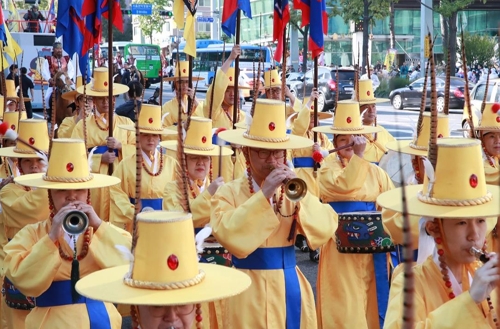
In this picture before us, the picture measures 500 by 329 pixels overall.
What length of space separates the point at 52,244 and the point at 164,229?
4.87 ft

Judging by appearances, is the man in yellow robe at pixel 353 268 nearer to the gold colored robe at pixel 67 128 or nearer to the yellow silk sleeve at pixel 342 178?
the yellow silk sleeve at pixel 342 178

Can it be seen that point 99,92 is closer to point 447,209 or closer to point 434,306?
point 434,306

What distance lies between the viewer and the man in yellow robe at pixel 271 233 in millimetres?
4750

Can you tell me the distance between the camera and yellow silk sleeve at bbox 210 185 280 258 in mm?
4527

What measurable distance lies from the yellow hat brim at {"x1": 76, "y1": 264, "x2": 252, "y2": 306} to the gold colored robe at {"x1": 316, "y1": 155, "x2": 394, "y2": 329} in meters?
3.34

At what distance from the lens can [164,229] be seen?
2.94 metres

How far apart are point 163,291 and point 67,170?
191 centimetres

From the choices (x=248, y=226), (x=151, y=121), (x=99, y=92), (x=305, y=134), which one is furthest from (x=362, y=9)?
(x=248, y=226)

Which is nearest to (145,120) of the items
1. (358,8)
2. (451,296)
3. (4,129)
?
(4,129)

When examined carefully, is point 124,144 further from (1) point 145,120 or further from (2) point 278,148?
(2) point 278,148

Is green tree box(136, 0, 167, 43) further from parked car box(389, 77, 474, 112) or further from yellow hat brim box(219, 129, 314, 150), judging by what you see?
yellow hat brim box(219, 129, 314, 150)

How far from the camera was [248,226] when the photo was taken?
453cm

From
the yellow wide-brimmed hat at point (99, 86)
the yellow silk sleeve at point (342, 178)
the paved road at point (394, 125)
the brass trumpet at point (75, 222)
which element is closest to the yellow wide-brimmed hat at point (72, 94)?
the yellow wide-brimmed hat at point (99, 86)

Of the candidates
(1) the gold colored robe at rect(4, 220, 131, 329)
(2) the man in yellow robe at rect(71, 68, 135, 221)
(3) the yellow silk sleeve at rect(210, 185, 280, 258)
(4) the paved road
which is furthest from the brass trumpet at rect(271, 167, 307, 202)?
(2) the man in yellow robe at rect(71, 68, 135, 221)
